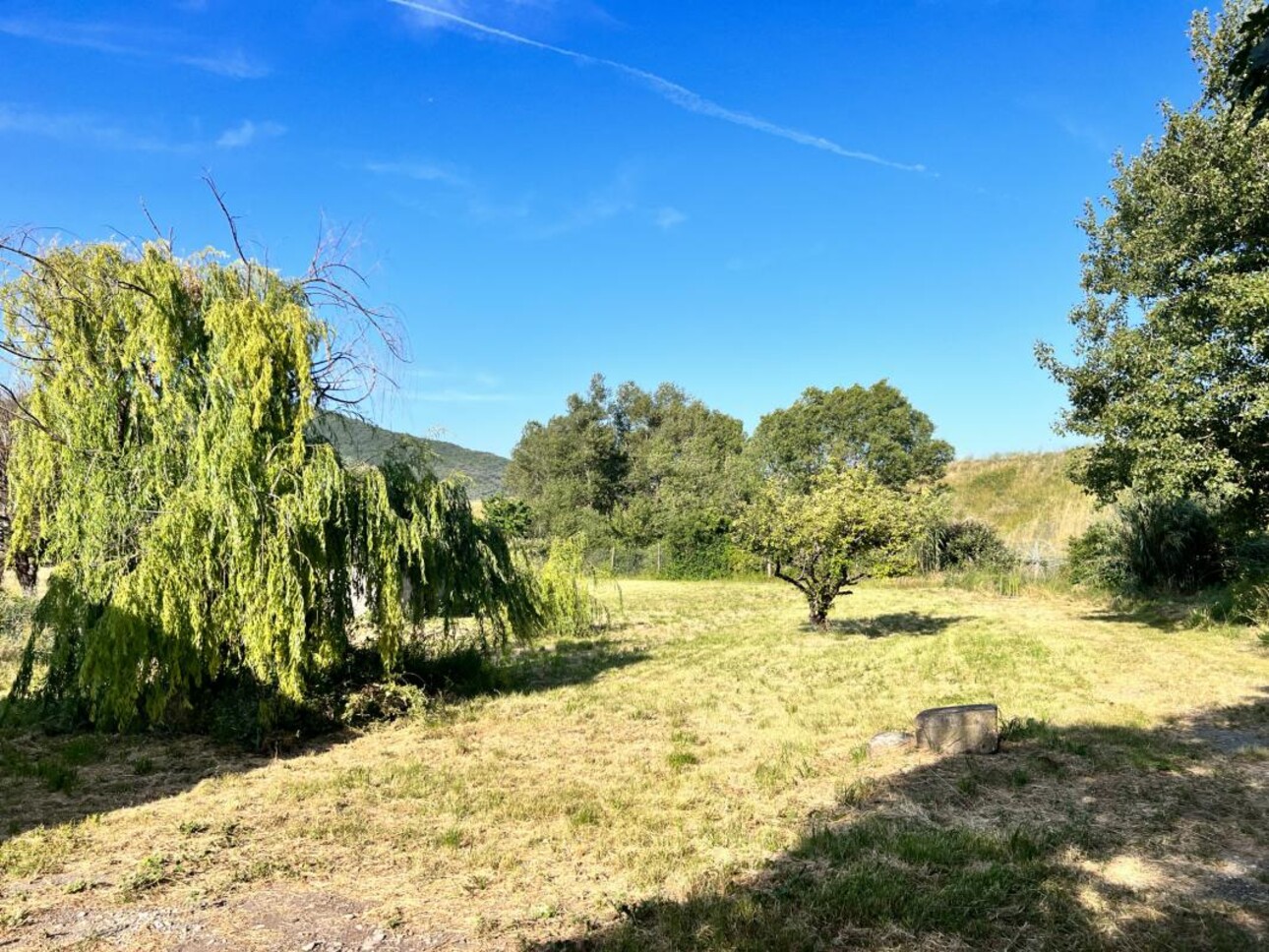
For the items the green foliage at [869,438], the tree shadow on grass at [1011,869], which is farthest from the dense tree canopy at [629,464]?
the tree shadow on grass at [1011,869]

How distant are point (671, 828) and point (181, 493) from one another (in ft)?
16.2

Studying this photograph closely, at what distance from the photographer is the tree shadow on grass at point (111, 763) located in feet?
16.8

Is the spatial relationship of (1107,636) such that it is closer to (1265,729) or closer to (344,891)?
(1265,729)

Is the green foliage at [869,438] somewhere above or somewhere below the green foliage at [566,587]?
above

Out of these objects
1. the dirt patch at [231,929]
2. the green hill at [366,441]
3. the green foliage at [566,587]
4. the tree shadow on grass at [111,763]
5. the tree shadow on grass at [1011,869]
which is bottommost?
the tree shadow on grass at [1011,869]

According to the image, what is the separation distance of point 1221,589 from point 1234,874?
48.5ft

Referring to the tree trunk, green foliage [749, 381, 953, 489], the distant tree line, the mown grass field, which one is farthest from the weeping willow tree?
green foliage [749, 381, 953, 489]

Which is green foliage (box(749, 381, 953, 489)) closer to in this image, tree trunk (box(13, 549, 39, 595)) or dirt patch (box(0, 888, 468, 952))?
tree trunk (box(13, 549, 39, 595))

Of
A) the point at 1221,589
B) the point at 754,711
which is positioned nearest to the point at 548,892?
the point at 754,711

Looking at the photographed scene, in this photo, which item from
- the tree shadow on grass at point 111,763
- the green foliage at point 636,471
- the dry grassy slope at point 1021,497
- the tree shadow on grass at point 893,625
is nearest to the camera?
the tree shadow on grass at point 111,763

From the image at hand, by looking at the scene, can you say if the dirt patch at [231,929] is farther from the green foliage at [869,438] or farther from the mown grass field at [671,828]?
the green foliage at [869,438]

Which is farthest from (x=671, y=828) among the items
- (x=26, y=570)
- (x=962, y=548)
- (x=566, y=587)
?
(x=962, y=548)

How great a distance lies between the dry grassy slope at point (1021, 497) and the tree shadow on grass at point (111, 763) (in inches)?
998

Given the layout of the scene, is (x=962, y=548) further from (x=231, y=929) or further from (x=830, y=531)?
(x=231, y=929)
